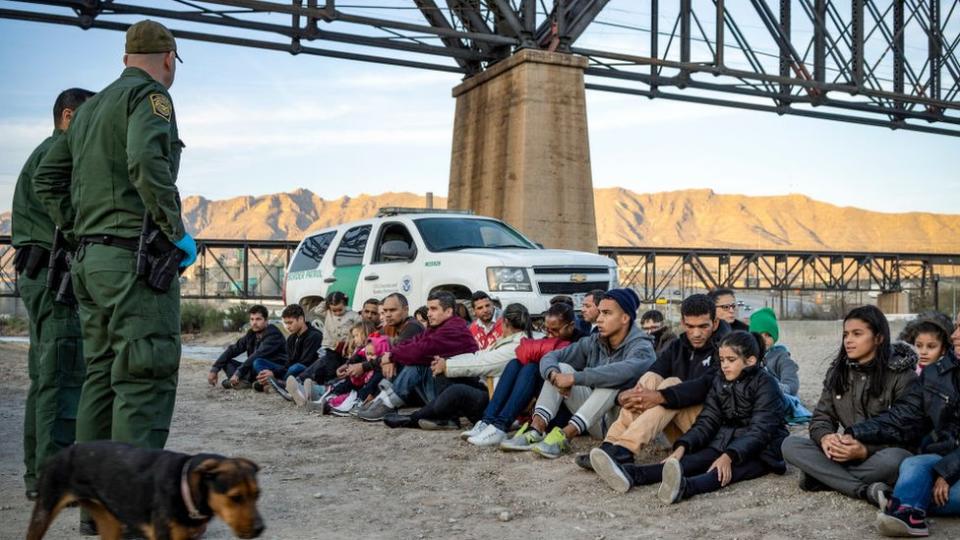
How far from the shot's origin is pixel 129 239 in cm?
477

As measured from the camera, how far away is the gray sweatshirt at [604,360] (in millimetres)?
7258

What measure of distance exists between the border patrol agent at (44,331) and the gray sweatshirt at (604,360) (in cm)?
335

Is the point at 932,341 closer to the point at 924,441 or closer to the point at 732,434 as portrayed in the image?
the point at 924,441

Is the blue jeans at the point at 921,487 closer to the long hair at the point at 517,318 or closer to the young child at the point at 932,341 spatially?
the young child at the point at 932,341

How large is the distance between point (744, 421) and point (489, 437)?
7.26 feet

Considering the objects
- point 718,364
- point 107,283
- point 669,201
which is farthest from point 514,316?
point 669,201

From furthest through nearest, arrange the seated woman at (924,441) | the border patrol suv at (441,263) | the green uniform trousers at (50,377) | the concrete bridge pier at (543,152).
A: the concrete bridge pier at (543,152)
the border patrol suv at (441,263)
the green uniform trousers at (50,377)
the seated woman at (924,441)

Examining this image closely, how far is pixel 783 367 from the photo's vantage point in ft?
29.0

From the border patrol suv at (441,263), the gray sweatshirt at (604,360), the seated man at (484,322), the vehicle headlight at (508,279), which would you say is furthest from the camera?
the border patrol suv at (441,263)

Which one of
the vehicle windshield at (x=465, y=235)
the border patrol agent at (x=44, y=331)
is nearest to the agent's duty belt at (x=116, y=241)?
the border patrol agent at (x=44, y=331)

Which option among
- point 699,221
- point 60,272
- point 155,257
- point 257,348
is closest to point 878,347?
point 155,257

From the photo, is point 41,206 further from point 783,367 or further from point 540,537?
point 783,367

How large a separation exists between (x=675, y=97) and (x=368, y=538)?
20.0m

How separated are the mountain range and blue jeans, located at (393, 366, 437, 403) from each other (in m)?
136
